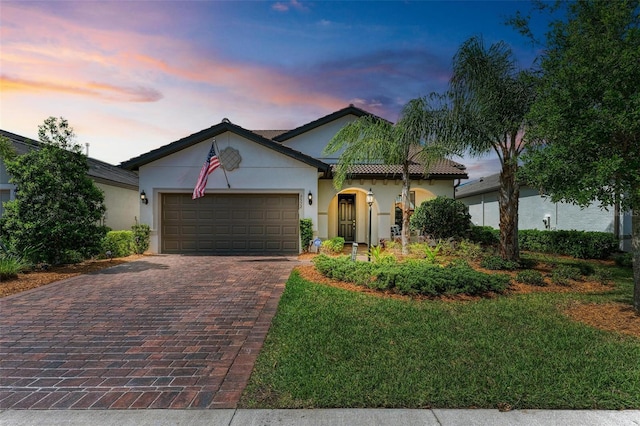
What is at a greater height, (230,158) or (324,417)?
(230,158)

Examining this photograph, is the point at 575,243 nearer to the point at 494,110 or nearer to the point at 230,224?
the point at 494,110

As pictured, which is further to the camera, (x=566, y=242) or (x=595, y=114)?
(x=566, y=242)

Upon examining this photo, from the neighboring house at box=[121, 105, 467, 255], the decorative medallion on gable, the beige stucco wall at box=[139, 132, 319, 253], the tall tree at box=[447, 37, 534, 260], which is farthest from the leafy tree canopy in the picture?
the decorative medallion on gable

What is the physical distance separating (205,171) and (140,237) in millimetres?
4025

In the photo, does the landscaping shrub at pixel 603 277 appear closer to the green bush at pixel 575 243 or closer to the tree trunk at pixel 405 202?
the green bush at pixel 575 243

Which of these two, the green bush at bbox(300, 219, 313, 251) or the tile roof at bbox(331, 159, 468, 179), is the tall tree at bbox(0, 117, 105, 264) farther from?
the tile roof at bbox(331, 159, 468, 179)

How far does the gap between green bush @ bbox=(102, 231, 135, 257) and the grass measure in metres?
9.29

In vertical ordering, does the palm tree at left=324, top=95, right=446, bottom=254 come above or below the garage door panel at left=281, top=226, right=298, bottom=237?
above

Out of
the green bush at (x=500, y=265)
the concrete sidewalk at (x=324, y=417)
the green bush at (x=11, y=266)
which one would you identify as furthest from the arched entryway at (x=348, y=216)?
the concrete sidewalk at (x=324, y=417)

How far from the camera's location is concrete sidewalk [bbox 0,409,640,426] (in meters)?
2.62


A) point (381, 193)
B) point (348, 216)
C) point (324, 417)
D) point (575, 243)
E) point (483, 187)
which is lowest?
point (324, 417)

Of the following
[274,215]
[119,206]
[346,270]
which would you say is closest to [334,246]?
[274,215]

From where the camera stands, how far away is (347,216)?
17.0 meters

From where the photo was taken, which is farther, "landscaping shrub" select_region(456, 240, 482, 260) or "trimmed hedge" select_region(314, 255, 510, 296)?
"landscaping shrub" select_region(456, 240, 482, 260)
